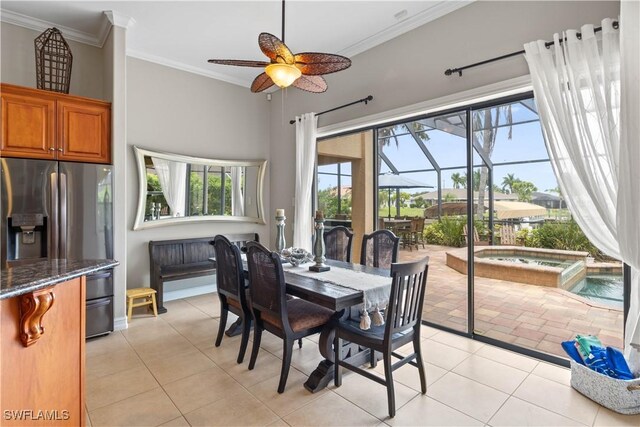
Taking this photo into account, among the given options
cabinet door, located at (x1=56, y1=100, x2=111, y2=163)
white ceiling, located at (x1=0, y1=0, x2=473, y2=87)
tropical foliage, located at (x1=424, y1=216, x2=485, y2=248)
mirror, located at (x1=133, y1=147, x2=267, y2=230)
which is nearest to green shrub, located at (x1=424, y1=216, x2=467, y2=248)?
tropical foliage, located at (x1=424, y1=216, x2=485, y2=248)

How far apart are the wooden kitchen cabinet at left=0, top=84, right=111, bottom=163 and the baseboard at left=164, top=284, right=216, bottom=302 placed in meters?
1.96

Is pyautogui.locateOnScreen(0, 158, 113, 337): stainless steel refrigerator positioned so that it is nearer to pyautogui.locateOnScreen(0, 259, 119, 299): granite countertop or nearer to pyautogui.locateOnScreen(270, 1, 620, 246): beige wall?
pyautogui.locateOnScreen(0, 259, 119, 299): granite countertop

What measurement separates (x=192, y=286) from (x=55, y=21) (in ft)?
11.4

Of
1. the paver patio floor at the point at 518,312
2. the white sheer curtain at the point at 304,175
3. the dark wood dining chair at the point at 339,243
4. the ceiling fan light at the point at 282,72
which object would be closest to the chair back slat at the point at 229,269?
the dark wood dining chair at the point at 339,243

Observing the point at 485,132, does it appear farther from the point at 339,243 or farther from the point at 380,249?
the point at 339,243

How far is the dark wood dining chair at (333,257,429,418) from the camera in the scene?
1.99m

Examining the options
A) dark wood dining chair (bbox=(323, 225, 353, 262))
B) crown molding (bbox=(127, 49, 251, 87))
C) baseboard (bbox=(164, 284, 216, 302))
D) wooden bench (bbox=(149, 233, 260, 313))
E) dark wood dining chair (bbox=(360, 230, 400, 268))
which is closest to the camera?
dark wood dining chair (bbox=(360, 230, 400, 268))

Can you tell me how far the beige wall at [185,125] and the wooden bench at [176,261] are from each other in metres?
0.18

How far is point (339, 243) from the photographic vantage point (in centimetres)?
360

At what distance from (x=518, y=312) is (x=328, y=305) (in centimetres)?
241

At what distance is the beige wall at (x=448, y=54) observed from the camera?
2.53 metres

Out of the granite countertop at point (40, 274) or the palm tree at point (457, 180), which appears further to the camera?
the palm tree at point (457, 180)

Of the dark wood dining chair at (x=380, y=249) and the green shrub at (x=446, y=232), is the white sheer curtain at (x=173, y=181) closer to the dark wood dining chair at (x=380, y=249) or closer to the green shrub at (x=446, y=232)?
the dark wood dining chair at (x=380, y=249)

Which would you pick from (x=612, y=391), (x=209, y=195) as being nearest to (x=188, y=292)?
(x=209, y=195)
